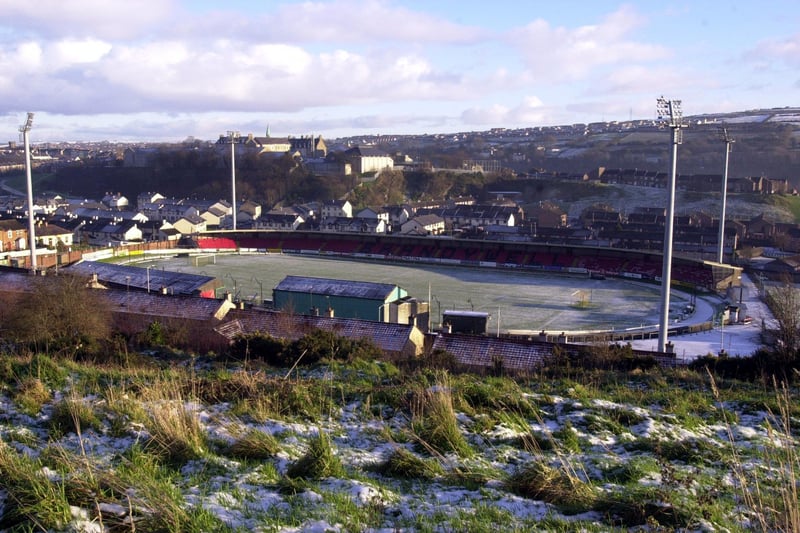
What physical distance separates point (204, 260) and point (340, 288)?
1311cm

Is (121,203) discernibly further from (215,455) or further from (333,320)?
(215,455)

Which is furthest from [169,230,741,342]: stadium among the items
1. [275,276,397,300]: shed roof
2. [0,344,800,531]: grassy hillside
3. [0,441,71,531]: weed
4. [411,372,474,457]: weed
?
[0,441,71,531]: weed

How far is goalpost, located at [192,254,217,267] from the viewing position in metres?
26.3

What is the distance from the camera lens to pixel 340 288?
15.8 m

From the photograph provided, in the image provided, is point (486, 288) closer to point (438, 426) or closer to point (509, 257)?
point (509, 257)

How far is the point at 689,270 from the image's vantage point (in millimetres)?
22719

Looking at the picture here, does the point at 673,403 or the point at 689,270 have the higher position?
the point at 673,403

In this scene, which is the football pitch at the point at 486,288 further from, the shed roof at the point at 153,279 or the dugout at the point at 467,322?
the shed roof at the point at 153,279

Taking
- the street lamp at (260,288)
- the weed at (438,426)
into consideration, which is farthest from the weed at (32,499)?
the street lamp at (260,288)

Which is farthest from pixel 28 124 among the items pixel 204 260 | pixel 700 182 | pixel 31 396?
pixel 700 182

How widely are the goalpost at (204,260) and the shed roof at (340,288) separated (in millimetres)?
10865

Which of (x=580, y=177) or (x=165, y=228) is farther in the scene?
(x=580, y=177)

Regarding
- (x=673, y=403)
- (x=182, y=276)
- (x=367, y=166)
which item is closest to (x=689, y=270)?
(x=182, y=276)

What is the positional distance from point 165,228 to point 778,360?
31.6 m
